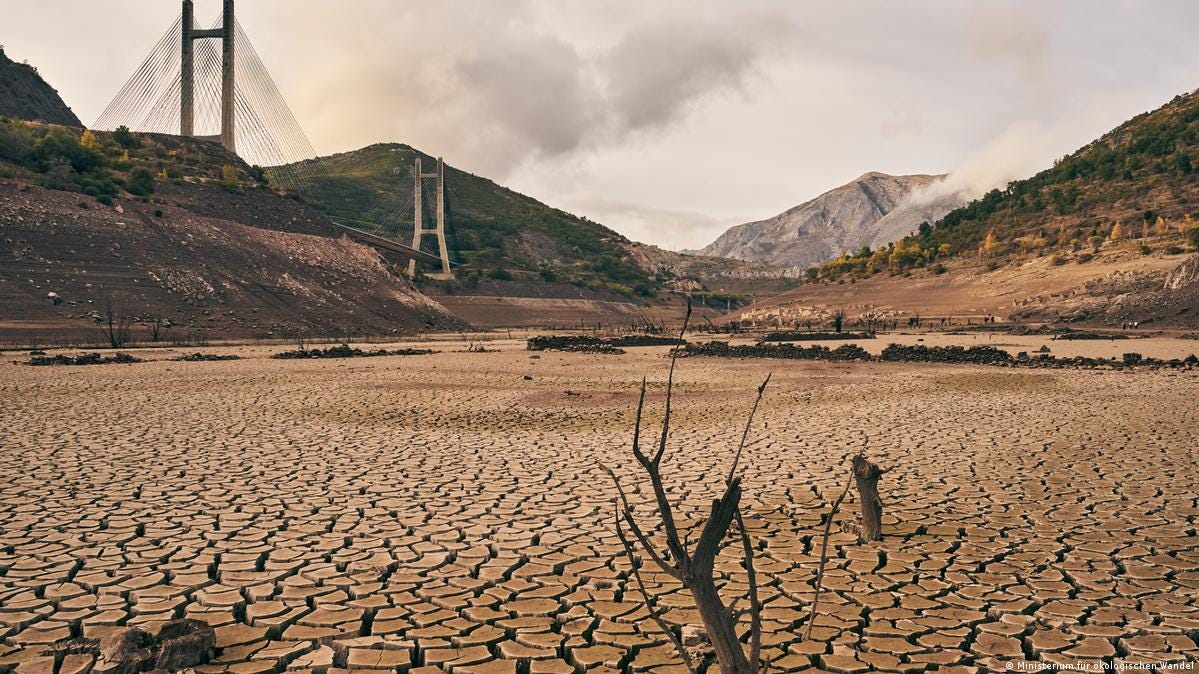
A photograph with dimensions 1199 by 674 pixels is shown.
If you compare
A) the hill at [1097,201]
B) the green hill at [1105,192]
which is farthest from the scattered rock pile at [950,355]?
the green hill at [1105,192]

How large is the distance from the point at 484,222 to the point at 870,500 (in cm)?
12391

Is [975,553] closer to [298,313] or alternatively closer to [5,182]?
[298,313]

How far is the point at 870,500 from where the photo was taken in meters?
6.26

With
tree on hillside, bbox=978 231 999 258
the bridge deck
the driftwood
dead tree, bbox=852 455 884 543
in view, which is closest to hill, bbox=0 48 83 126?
the bridge deck

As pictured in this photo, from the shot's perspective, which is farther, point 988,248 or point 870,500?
point 988,248

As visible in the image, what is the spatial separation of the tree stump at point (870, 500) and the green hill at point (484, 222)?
80526 millimetres

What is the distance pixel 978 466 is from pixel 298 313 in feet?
143

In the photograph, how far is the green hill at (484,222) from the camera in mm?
103688

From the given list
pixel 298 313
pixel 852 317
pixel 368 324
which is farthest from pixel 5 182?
pixel 852 317

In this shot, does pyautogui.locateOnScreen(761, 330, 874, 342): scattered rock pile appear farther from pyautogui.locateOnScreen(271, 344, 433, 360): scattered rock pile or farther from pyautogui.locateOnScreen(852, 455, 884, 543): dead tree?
pyautogui.locateOnScreen(852, 455, 884, 543): dead tree

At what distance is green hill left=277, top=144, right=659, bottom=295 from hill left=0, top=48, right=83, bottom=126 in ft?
86.2

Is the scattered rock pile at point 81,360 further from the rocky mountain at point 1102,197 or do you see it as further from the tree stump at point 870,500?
the rocky mountain at point 1102,197

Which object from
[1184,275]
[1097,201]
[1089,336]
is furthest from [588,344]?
[1097,201]

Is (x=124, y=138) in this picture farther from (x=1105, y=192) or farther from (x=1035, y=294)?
(x=1105, y=192)
